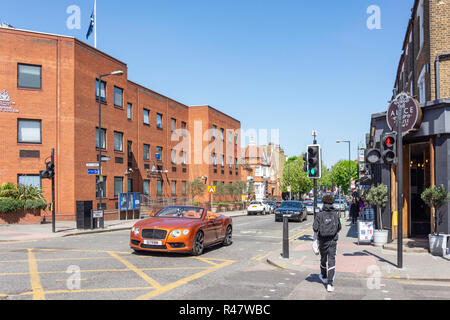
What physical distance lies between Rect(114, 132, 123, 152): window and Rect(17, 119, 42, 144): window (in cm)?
717

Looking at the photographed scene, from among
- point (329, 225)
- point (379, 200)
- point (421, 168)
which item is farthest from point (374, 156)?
point (421, 168)

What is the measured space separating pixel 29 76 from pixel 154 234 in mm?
19954

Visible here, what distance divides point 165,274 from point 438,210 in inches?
338

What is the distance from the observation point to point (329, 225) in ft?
25.5

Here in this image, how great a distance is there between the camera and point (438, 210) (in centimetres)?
1242

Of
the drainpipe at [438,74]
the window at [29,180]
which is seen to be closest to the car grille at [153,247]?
the drainpipe at [438,74]

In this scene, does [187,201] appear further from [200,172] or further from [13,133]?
[13,133]

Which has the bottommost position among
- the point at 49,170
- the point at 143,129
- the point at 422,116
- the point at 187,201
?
the point at 187,201

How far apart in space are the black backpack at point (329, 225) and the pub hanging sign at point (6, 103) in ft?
78.1

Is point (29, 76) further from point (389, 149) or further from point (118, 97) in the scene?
point (389, 149)

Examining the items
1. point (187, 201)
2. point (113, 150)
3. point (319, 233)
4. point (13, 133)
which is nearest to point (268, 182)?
point (187, 201)

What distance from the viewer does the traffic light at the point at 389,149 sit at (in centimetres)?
1002

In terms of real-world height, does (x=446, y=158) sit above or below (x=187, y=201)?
above

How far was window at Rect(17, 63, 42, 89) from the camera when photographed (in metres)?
26.2
